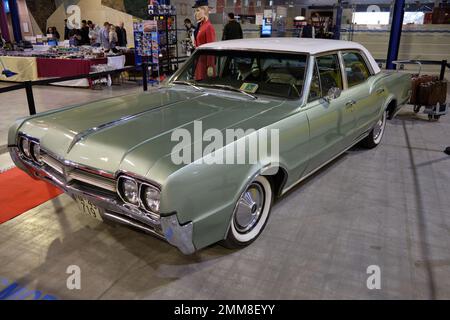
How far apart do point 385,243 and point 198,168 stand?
1.71 metres

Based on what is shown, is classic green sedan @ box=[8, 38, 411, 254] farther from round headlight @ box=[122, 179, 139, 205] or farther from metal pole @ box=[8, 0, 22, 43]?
metal pole @ box=[8, 0, 22, 43]

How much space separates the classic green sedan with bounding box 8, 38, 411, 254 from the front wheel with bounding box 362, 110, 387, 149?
2.13 feet

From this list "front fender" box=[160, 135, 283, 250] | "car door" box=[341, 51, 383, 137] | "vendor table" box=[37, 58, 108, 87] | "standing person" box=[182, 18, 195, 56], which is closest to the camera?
"front fender" box=[160, 135, 283, 250]

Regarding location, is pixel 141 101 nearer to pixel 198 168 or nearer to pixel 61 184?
pixel 61 184

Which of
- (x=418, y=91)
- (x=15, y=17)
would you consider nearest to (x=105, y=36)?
(x=15, y=17)

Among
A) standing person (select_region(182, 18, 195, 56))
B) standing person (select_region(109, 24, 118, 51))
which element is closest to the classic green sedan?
standing person (select_region(182, 18, 195, 56))

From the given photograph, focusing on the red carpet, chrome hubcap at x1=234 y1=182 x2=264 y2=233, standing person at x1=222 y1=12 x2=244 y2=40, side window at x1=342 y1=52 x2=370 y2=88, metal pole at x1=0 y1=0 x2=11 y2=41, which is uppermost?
metal pole at x1=0 y1=0 x2=11 y2=41

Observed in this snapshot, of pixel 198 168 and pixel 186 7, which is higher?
pixel 186 7

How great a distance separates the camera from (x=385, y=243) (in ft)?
9.49

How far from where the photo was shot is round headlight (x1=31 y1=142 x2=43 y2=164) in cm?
279

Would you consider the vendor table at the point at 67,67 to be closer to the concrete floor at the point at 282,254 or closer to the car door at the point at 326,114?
the concrete floor at the point at 282,254

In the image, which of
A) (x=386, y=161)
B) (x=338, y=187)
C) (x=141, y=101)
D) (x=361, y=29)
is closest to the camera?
(x=141, y=101)

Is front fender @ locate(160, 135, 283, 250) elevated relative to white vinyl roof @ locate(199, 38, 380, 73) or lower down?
lower down
